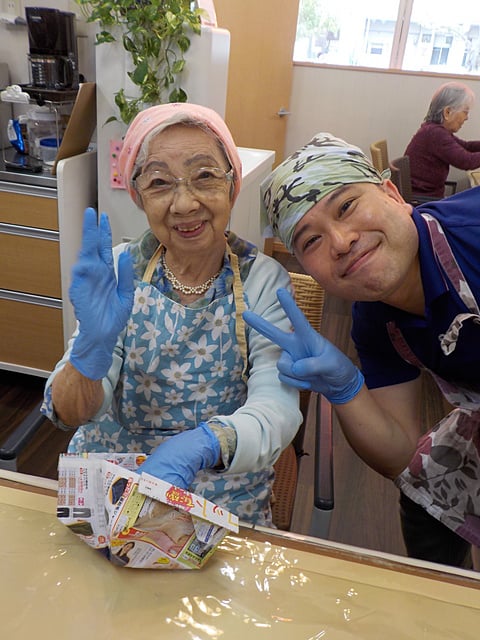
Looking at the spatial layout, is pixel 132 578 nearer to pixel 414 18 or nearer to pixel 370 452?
pixel 370 452

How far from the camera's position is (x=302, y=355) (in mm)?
1066

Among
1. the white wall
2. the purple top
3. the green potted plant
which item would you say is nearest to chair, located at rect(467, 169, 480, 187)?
the purple top

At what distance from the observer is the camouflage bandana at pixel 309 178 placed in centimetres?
101

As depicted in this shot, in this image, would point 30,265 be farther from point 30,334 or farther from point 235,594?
point 235,594

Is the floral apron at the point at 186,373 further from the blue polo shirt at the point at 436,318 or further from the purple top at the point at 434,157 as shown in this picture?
the purple top at the point at 434,157

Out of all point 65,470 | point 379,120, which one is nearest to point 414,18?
point 379,120

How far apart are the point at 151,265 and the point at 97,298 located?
24cm

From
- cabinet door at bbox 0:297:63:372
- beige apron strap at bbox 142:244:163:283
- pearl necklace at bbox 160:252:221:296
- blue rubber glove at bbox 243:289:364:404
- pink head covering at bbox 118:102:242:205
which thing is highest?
pink head covering at bbox 118:102:242:205

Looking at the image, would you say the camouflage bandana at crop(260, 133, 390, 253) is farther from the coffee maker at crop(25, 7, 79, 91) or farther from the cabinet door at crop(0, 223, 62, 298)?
the coffee maker at crop(25, 7, 79, 91)

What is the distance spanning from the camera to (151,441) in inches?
46.4

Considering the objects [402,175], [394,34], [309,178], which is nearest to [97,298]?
[309,178]

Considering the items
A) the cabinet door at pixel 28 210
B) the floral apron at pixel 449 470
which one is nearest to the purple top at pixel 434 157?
the cabinet door at pixel 28 210

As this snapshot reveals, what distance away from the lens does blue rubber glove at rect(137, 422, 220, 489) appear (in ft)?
2.73

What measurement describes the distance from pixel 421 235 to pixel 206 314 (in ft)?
1.53
